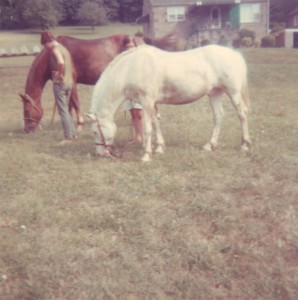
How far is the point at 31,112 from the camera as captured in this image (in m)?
11.6

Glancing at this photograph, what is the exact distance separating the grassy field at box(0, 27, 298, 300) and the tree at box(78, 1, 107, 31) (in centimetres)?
5846

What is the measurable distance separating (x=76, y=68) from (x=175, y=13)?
42.0 metres

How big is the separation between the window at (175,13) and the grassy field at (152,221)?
4354 centimetres

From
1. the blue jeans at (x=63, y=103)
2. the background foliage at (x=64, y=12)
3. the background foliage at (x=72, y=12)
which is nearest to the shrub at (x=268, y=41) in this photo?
Answer: the background foliage at (x=72, y=12)

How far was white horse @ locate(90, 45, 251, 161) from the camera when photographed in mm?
8711

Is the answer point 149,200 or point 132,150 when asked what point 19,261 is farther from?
point 132,150

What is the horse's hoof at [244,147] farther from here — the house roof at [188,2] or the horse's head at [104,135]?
the house roof at [188,2]

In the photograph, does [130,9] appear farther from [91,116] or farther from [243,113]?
[91,116]

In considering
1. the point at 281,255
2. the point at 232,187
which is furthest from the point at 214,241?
the point at 232,187

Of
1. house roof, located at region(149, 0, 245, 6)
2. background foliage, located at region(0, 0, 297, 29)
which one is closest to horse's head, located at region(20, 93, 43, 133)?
house roof, located at region(149, 0, 245, 6)

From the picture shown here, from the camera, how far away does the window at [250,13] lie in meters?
51.7

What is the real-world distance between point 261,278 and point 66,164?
15.9 feet

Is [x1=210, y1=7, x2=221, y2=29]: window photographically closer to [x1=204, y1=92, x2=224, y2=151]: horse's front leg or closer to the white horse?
[x1=204, y1=92, x2=224, y2=151]: horse's front leg

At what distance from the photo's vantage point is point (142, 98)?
8.75 meters
